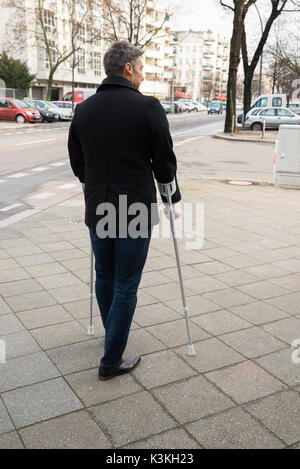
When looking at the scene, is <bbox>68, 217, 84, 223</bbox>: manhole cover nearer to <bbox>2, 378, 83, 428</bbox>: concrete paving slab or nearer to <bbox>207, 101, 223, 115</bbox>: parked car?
<bbox>2, 378, 83, 428</bbox>: concrete paving slab

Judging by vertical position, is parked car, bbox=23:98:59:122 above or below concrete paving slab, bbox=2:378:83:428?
above

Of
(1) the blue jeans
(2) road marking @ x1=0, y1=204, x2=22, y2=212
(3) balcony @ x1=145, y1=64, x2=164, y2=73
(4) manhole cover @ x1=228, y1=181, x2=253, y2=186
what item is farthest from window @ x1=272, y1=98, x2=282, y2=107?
(3) balcony @ x1=145, y1=64, x2=164, y2=73

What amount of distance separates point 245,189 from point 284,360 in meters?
7.38

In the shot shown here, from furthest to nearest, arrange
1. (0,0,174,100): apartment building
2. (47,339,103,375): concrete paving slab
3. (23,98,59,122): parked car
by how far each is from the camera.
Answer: (0,0,174,100): apartment building
(23,98,59,122): parked car
(47,339,103,375): concrete paving slab

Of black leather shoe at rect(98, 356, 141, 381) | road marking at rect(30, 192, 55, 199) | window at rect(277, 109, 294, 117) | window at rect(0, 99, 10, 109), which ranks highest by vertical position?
window at rect(0, 99, 10, 109)

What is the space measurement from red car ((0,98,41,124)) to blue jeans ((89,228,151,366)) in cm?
3168

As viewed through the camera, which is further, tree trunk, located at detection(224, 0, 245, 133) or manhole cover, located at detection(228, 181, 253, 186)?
tree trunk, located at detection(224, 0, 245, 133)

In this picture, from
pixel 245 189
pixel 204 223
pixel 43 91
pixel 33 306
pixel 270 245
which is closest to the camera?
pixel 33 306

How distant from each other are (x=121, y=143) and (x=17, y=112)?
1267 inches

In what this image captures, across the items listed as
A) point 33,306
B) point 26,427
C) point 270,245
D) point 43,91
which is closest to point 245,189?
point 270,245

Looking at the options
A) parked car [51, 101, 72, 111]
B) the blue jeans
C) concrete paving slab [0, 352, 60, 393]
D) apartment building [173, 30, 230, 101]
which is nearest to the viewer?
the blue jeans

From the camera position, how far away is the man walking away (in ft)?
8.95
